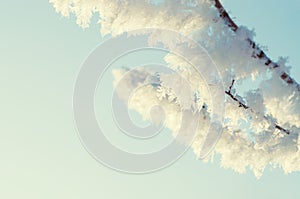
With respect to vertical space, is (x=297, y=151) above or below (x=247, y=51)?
below

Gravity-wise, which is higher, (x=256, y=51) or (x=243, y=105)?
(x=256, y=51)

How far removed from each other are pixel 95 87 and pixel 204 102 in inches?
50.6

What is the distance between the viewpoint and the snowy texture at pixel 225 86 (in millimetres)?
4535

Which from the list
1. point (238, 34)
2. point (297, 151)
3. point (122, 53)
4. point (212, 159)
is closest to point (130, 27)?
point (122, 53)

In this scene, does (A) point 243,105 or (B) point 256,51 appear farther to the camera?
(A) point 243,105

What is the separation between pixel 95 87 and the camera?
5188 mm

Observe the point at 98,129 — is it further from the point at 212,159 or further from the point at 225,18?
the point at 225,18

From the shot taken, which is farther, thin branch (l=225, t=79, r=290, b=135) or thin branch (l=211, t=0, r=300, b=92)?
thin branch (l=225, t=79, r=290, b=135)

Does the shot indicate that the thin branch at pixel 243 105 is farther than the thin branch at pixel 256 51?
Yes

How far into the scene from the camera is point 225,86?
4.69 m

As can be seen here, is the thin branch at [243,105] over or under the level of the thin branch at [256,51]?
under

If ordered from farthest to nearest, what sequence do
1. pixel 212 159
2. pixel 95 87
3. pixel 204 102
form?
pixel 212 159, pixel 95 87, pixel 204 102

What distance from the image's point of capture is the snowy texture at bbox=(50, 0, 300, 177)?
4535mm

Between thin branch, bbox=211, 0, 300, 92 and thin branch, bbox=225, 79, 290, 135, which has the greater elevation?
thin branch, bbox=211, 0, 300, 92
